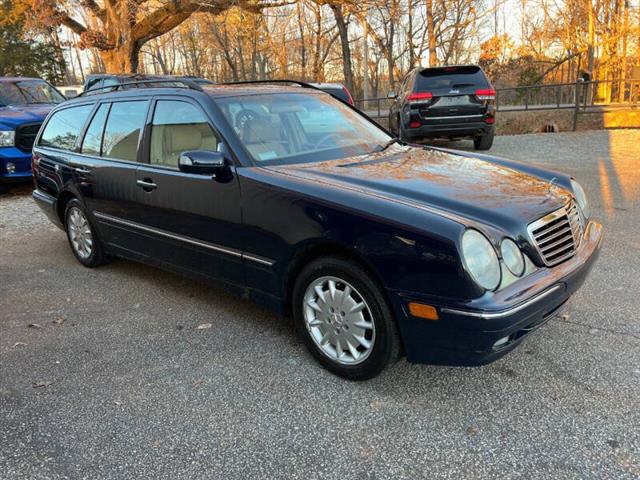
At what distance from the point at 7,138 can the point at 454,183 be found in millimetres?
8173

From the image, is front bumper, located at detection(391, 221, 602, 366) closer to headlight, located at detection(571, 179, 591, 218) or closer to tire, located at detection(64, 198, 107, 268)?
headlight, located at detection(571, 179, 591, 218)

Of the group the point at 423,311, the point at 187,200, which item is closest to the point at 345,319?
the point at 423,311

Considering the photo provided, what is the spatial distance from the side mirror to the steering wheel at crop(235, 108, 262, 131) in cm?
30

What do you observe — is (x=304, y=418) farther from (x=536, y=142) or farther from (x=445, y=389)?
(x=536, y=142)

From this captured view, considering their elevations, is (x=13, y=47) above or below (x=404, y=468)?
above

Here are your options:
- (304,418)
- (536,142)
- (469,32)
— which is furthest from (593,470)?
(469,32)

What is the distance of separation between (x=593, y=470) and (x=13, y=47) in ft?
140

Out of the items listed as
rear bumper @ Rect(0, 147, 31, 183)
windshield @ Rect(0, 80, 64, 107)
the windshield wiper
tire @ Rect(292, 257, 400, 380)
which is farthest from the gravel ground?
windshield @ Rect(0, 80, 64, 107)

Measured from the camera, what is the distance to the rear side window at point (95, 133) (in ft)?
15.0

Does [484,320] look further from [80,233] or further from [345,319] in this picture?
[80,233]

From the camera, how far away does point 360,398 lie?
2.80 m

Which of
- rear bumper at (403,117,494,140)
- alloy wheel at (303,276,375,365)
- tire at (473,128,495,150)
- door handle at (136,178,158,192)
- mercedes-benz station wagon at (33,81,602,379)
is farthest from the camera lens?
tire at (473,128,495,150)

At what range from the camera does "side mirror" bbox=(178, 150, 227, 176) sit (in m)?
3.28

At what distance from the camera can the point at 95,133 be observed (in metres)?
4.65
